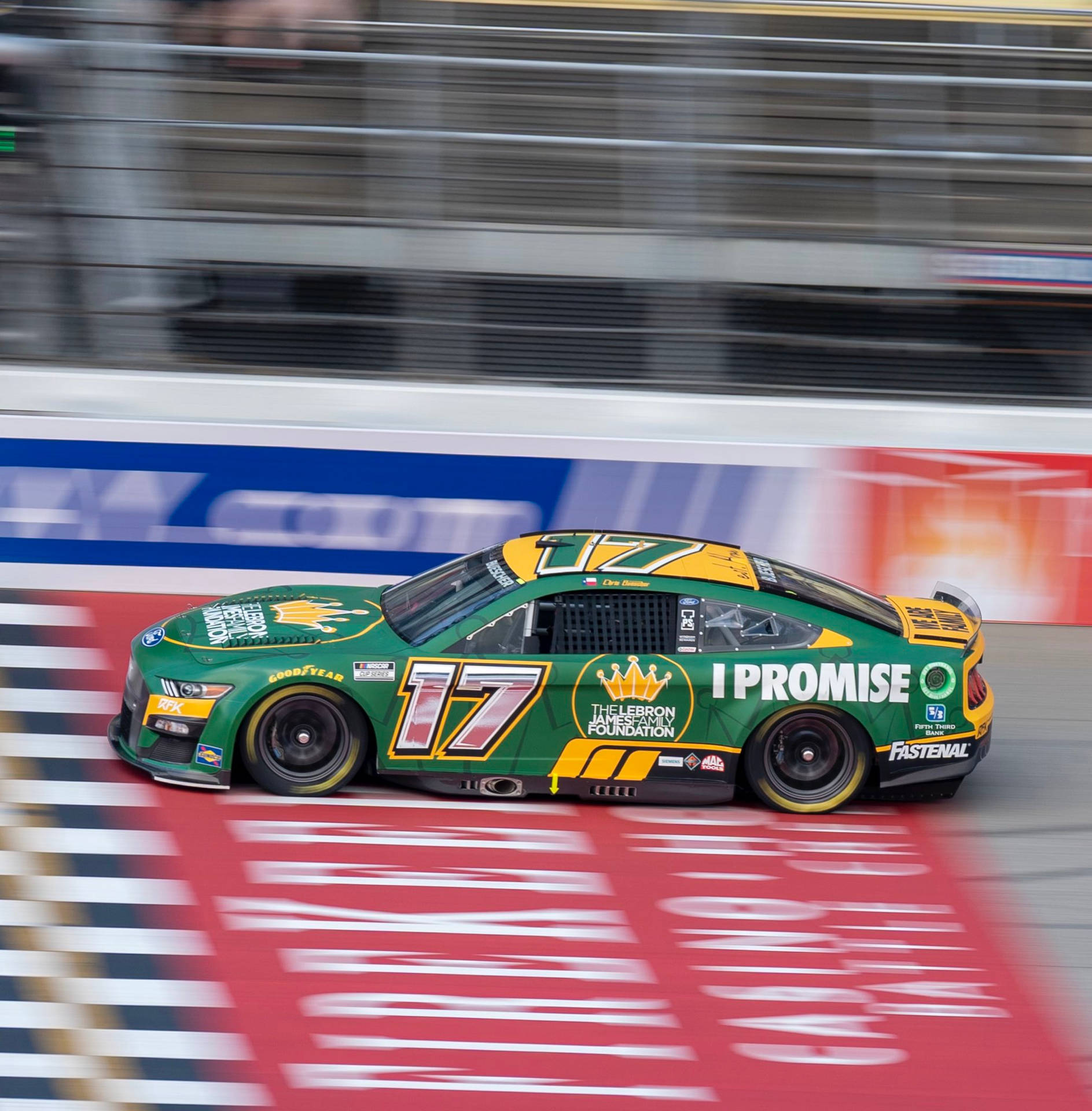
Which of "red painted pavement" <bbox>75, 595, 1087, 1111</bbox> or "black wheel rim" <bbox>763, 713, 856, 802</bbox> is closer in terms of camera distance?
"red painted pavement" <bbox>75, 595, 1087, 1111</bbox>

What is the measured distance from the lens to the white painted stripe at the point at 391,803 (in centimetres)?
698

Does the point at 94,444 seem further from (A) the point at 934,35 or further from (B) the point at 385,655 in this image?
(A) the point at 934,35

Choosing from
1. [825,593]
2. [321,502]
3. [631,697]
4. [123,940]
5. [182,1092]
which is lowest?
[182,1092]

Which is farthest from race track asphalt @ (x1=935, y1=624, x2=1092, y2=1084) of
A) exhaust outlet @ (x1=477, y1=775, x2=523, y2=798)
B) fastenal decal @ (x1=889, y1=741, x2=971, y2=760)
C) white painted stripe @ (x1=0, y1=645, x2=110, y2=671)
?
white painted stripe @ (x1=0, y1=645, x2=110, y2=671)

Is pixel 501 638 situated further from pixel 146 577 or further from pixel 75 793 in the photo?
pixel 146 577

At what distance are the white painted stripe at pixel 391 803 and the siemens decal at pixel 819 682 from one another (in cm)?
98

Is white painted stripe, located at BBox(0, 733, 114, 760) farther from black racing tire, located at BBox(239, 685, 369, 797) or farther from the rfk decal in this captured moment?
the rfk decal

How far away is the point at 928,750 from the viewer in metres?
7.05

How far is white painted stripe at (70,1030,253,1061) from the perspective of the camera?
5.10 meters

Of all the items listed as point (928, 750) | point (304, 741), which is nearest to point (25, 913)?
point (304, 741)

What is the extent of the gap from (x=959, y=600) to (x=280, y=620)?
11.4 feet

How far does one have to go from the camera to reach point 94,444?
9656 mm

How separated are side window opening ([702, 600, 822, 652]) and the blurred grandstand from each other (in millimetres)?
3297

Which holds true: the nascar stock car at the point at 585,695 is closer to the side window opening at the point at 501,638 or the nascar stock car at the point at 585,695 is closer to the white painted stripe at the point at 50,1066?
the side window opening at the point at 501,638
